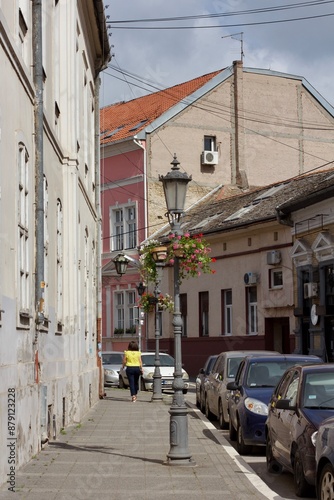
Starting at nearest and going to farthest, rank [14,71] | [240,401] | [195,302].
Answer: [14,71], [240,401], [195,302]

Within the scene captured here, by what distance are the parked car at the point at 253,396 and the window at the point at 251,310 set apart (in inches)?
711

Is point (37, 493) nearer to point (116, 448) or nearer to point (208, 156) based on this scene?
point (116, 448)

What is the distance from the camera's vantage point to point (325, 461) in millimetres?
9203

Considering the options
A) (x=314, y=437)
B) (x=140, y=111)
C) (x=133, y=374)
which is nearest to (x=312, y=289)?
(x=133, y=374)

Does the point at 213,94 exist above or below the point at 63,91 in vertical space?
above

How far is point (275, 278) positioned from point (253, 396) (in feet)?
59.9

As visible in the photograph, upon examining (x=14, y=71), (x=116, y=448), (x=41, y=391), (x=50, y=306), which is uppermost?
(x=14, y=71)

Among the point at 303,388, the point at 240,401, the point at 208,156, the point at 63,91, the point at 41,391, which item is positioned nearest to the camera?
the point at 303,388

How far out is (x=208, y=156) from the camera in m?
45.4

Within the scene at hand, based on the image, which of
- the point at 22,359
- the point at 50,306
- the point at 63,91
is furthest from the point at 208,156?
the point at 22,359

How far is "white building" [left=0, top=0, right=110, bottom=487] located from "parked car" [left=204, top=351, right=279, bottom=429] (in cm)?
279

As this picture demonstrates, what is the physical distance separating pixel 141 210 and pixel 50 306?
2885 centimetres

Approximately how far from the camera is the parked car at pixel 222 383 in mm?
19406

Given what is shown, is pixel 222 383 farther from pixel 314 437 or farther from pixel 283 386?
pixel 314 437
